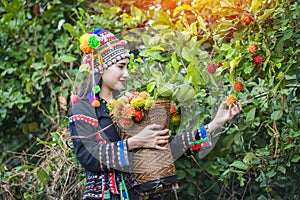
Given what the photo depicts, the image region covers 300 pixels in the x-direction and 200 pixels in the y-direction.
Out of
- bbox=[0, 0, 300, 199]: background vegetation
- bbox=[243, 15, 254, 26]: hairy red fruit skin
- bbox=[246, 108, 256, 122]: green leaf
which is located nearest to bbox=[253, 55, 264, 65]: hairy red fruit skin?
bbox=[0, 0, 300, 199]: background vegetation

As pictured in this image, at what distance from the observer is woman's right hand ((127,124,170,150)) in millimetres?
2250

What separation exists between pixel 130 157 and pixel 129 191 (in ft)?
0.49

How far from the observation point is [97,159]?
89.9 inches

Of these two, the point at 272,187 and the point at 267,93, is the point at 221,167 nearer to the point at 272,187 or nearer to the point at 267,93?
the point at 272,187

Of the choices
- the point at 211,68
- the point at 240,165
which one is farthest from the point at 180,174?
the point at 211,68

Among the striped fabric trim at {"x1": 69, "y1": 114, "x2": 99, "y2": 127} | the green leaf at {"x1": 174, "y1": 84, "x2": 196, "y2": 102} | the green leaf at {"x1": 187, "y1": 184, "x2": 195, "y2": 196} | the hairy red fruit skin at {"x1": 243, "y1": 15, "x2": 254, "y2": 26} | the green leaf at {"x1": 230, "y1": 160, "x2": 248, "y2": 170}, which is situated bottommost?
the green leaf at {"x1": 187, "y1": 184, "x2": 195, "y2": 196}

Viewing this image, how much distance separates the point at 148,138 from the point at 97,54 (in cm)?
37

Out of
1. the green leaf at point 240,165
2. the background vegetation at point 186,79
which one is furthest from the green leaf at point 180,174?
the green leaf at point 240,165

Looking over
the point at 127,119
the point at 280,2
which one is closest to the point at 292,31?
the point at 280,2

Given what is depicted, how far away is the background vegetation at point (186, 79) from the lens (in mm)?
2475

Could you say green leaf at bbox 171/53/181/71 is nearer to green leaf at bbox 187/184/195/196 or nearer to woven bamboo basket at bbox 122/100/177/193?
woven bamboo basket at bbox 122/100/177/193

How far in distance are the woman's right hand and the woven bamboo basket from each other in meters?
0.02

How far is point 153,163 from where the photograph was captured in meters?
2.27

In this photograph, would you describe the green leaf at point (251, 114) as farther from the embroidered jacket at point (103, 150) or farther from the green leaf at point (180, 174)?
the green leaf at point (180, 174)
